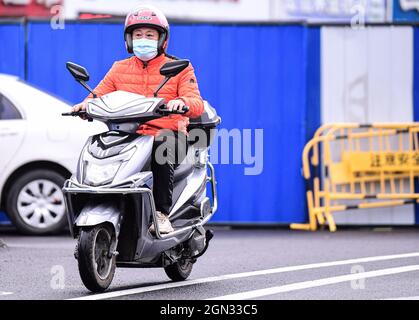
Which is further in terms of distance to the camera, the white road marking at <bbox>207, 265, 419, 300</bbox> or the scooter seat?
the scooter seat

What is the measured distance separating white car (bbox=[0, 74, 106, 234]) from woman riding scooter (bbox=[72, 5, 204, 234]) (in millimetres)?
5055

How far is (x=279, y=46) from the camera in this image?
16.1 metres

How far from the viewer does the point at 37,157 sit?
46.6 feet

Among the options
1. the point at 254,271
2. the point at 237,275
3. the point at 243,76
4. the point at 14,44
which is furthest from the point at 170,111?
the point at 14,44

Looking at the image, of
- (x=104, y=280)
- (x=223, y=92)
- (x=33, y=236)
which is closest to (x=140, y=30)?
(x=104, y=280)

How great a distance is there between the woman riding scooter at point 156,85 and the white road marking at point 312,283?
0.74 metres

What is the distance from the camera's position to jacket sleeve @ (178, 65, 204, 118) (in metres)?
8.82

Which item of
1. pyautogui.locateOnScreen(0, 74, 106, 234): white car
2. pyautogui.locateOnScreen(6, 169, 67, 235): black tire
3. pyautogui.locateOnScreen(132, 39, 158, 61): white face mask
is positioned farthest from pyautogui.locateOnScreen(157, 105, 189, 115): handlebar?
pyautogui.locateOnScreen(6, 169, 67, 235): black tire

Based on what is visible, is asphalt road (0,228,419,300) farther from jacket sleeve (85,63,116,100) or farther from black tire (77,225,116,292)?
jacket sleeve (85,63,116,100)

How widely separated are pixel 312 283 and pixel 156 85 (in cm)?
175

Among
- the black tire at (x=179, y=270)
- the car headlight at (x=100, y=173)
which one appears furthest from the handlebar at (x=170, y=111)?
the black tire at (x=179, y=270)

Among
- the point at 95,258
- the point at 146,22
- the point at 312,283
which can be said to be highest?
the point at 146,22

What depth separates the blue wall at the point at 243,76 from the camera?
52.6 ft

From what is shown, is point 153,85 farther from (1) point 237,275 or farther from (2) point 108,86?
(1) point 237,275
